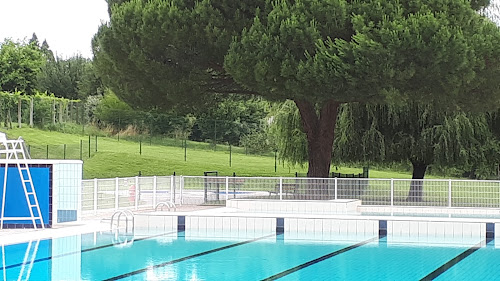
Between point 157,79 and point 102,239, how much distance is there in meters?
9.34

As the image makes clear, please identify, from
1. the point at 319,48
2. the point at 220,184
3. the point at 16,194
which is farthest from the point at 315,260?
the point at 220,184

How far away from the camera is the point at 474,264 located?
442 inches

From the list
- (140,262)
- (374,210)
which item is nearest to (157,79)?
(374,210)

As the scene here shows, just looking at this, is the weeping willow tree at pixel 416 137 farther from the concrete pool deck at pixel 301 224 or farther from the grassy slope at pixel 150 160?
the grassy slope at pixel 150 160

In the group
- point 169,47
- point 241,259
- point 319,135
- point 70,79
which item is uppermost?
point 70,79

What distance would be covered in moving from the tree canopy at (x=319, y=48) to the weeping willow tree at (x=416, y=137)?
11.5 feet

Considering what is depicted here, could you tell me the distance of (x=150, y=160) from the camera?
4162 cm

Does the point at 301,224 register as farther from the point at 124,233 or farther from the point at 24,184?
the point at 24,184

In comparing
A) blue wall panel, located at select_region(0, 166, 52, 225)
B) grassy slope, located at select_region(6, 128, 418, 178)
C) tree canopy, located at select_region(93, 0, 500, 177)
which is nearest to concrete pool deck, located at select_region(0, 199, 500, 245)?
blue wall panel, located at select_region(0, 166, 52, 225)

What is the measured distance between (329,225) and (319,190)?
5024mm

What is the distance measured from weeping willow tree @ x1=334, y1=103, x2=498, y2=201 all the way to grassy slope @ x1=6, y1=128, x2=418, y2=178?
37.1ft

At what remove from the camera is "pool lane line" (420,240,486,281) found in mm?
9911

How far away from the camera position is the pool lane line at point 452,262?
991 cm

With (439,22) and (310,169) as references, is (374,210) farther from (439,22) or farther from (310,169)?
(439,22)
